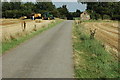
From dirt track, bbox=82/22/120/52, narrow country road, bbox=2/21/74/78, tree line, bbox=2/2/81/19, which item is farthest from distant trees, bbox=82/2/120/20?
narrow country road, bbox=2/21/74/78

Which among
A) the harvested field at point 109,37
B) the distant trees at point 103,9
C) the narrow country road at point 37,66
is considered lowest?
the narrow country road at point 37,66

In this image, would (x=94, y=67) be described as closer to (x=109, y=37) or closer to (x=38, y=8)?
(x=109, y=37)

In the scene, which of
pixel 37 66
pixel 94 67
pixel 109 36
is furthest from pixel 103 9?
pixel 37 66

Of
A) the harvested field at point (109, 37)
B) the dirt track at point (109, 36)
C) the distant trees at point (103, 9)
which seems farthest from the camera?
the distant trees at point (103, 9)

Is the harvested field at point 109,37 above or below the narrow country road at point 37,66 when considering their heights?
above

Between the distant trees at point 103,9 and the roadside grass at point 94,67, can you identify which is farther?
the distant trees at point 103,9

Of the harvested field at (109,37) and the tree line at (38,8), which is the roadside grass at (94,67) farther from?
the tree line at (38,8)

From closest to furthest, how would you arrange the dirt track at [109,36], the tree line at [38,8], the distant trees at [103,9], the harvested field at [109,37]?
the harvested field at [109,37]
the dirt track at [109,36]
the distant trees at [103,9]
the tree line at [38,8]

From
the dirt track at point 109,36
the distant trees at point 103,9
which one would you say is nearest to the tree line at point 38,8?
the distant trees at point 103,9

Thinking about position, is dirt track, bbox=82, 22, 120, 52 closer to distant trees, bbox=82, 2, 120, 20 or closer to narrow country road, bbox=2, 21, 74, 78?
narrow country road, bbox=2, 21, 74, 78

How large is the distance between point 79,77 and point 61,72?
1048 mm

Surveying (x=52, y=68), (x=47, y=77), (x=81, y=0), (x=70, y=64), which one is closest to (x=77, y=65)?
(x=70, y=64)

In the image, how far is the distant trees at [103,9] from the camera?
97519 millimetres

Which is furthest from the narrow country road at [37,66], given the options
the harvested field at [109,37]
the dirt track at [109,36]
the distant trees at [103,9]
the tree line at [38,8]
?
the tree line at [38,8]
